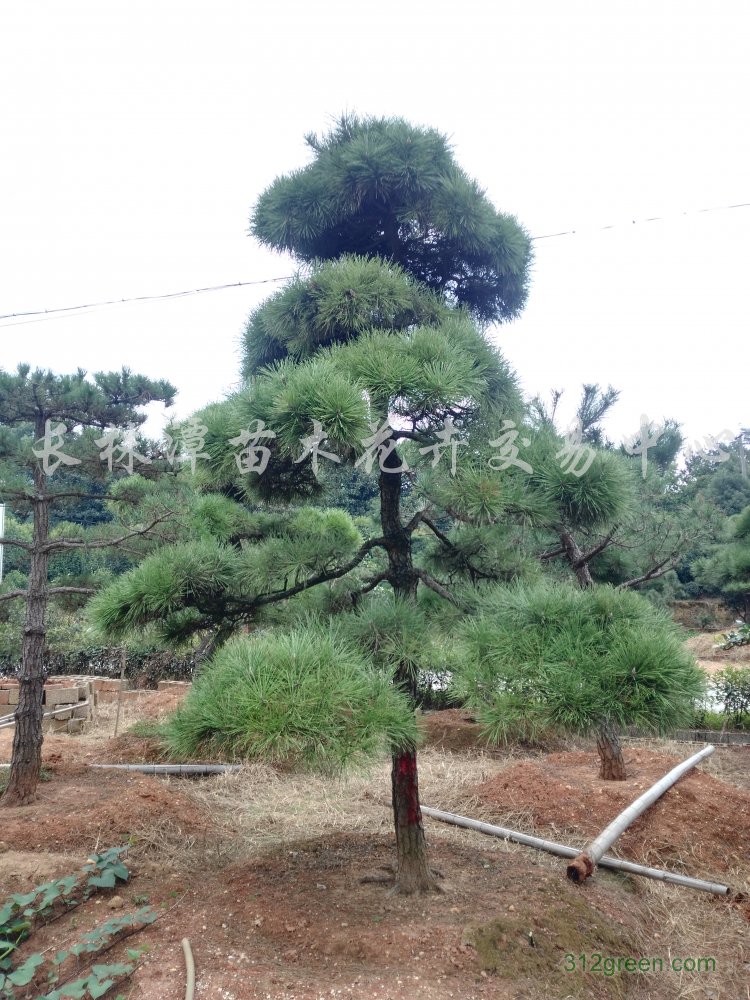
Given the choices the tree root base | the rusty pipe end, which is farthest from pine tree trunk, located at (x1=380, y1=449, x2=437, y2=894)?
the rusty pipe end

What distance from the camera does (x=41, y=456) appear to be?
4738 millimetres

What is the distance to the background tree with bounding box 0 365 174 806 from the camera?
4.10 meters

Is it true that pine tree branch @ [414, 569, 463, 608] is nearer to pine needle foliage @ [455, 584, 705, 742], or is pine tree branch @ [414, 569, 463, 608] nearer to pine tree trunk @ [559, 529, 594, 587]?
pine needle foliage @ [455, 584, 705, 742]

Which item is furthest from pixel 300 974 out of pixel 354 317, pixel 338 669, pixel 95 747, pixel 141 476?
pixel 95 747

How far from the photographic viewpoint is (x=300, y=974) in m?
2.01

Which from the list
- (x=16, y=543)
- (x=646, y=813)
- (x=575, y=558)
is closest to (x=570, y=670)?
(x=646, y=813)

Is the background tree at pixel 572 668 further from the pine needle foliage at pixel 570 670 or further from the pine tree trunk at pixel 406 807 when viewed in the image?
the pine tree trunk at pixel 406 807

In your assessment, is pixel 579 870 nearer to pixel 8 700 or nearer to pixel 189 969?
pixel 189 969

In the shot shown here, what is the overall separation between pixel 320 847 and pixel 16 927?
1.25 meters

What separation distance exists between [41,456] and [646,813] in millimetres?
4353

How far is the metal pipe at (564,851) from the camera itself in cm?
284

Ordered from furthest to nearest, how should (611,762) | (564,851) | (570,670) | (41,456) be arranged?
(41,456) → (611,762) → (564,851) → (570,670)

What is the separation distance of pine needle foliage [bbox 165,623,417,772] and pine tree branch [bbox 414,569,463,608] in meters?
0.52

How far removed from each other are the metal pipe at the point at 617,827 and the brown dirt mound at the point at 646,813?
0.18 feet
